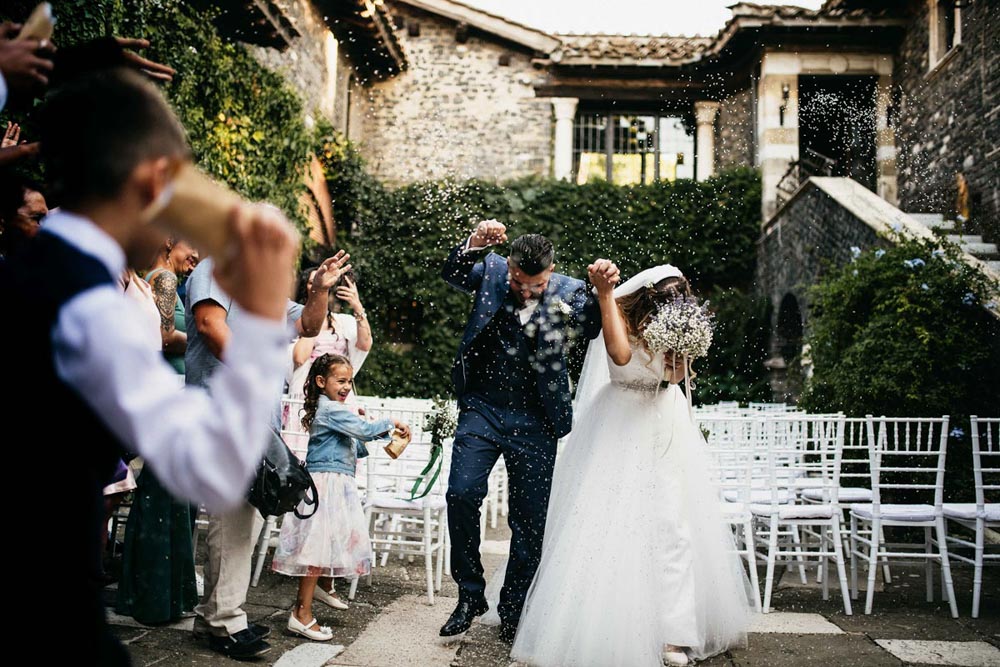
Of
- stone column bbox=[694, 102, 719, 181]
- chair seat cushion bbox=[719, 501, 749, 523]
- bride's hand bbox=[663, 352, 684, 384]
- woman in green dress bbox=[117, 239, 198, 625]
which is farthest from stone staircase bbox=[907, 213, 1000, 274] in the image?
woman in green dress bbox=[117, 239, 198, 625]

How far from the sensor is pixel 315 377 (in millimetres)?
4109

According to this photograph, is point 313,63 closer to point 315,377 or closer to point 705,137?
point 705,137

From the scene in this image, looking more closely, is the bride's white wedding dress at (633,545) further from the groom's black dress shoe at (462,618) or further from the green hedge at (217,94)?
the green hedge at (217,94)

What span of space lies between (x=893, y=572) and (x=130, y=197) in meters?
5.95

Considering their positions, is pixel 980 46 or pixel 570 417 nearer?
pixel 570 417

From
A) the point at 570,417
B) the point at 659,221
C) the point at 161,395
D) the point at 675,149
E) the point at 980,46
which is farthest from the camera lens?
the point at 675,149

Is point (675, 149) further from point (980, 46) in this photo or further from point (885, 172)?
point (980, 46)

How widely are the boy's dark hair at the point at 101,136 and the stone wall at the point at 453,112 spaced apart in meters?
13.9

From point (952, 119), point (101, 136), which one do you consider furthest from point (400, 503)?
point (952, 119)

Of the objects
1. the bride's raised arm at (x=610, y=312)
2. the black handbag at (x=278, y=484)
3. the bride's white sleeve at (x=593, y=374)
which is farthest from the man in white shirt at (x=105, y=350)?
the bride's white sleeve at (x=593, y=374)

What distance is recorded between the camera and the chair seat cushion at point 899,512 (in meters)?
4.68

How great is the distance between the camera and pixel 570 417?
3879mm

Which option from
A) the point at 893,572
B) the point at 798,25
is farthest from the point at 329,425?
the point at 798,25

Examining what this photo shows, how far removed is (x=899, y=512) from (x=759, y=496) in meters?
0.79
